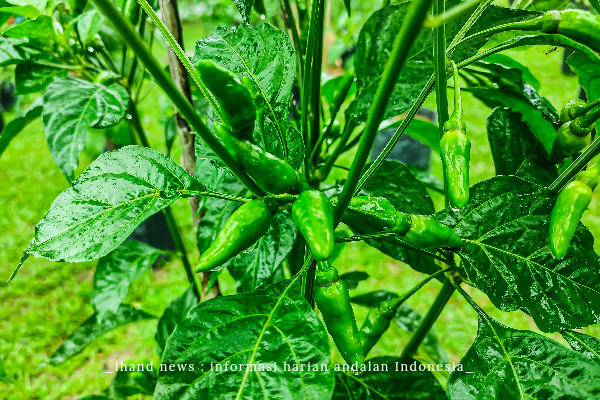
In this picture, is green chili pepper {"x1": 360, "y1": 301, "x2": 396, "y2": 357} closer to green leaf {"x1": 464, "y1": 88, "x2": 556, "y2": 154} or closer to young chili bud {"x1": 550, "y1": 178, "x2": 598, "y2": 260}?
young chili bud {"x1": 550, "y1": 178, "x2": 598, "y2": 260}

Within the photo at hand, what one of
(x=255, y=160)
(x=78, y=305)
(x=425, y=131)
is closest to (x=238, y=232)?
(x=255, y=160)

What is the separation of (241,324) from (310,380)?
0.28ft

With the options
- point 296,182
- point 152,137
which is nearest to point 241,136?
point 296,182

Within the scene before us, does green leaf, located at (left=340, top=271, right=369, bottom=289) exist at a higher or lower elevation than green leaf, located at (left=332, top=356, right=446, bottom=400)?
higher

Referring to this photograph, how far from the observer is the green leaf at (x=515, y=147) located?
56 centimetres

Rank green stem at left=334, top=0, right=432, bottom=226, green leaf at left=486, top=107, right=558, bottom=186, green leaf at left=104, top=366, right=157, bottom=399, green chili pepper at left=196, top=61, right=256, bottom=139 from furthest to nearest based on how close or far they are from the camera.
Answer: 1. green leaf at left=104, top=366, right=157, bottom=399
2. green leaf at left=486, top=107, right=558, bottom=186
3. green chili pepper at left=196, top=61, right=256, bottom=139
4. green stem at left=334, top=0, right=432, bottom=226

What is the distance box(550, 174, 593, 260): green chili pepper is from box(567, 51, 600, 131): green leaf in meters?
0.14

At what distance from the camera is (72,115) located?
60 centimetres

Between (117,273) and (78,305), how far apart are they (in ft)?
4.19

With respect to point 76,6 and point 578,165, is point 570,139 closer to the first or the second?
point 578,165

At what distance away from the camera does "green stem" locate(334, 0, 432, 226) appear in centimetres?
20

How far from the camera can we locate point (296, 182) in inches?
15.9

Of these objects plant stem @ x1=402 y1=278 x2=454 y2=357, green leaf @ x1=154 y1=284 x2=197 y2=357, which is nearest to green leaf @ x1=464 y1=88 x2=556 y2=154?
plant stem @ x1=402 y1=278 x2=454 y2=357

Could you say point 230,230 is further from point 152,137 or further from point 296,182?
point 152,137
